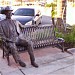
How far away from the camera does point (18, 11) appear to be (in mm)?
14875

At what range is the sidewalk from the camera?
19.7 feet

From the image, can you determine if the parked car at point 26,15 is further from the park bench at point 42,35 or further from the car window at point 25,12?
the park bench at point 42,35

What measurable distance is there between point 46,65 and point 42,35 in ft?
5.73

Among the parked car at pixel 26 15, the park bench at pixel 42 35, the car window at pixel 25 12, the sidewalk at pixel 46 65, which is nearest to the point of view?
the sidewalk at pixel 46 65

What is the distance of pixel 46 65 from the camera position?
6.56 m

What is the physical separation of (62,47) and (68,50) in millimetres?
243

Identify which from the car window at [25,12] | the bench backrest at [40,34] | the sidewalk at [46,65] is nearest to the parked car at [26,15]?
the car window at [25,12]

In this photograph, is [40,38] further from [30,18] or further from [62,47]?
[30,18]

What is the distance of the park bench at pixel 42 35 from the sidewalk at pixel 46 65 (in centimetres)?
38

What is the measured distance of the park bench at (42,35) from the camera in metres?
7.49

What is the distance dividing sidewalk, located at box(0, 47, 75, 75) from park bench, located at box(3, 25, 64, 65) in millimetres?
382

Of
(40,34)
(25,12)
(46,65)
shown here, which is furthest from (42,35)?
(25,12)

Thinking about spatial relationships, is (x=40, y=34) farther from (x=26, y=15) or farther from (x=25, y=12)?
(x=25, y=12)

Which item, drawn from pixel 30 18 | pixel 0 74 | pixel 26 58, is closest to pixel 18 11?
pixel 30 18
